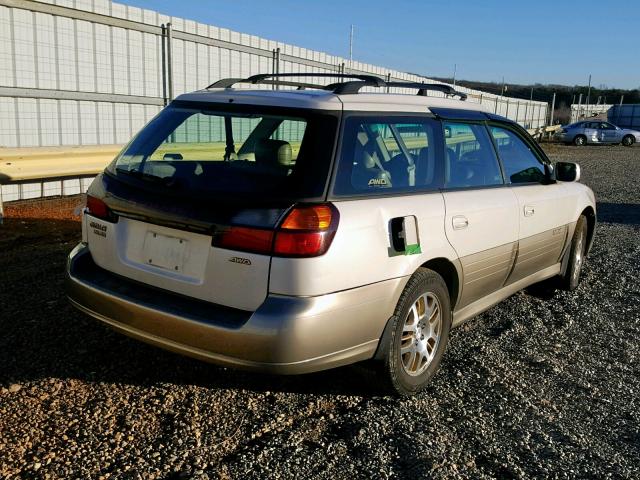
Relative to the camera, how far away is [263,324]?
2.95 m

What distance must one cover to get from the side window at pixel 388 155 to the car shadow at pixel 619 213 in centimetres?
797

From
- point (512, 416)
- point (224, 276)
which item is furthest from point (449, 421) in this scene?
point (224, 276)

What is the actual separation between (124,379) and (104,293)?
0.62 m

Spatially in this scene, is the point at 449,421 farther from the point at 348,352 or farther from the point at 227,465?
the point at 227,465

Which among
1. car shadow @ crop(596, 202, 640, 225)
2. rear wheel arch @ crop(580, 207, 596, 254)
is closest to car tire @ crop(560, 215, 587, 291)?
rear wheel arch @ crop(580, 207, 596, 254)

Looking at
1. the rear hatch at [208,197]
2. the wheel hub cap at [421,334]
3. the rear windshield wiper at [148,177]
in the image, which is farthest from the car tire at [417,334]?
the rear windshield wiper at [148,177]

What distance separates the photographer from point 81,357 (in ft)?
13.1

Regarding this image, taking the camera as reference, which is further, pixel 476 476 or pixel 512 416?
pixel 512 416

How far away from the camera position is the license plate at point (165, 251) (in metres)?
3.18

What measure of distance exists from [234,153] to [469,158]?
65.9 inches

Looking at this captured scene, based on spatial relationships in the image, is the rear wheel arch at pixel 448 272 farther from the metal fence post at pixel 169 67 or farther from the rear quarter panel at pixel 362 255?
the metal fence post at pixel 169 67

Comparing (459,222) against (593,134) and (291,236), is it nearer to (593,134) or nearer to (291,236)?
(291,236)

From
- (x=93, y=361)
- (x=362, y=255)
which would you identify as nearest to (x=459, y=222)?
(x=362, y=255)

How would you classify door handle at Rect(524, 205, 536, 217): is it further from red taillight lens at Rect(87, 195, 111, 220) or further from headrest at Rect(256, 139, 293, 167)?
red taillight lens at Rect(87, 195, 111, 220)
